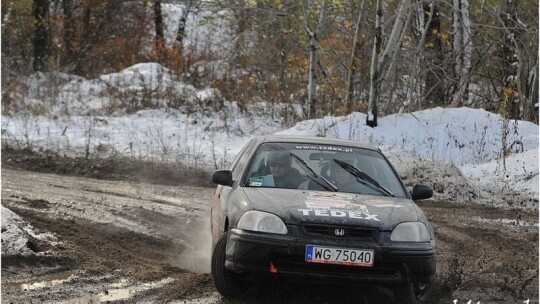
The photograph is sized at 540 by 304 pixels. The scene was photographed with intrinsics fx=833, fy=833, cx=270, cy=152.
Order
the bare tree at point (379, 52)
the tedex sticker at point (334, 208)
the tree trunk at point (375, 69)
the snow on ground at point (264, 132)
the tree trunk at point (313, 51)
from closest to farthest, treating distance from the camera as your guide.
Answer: the tedex sticker at point (334, 208), the snow on ground at point (264, 132), the bare tree at point (379, 52), the tree trunk at point (375, 69), the tree trunk at point (313, 51)

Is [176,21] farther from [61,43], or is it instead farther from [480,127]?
[480,127]

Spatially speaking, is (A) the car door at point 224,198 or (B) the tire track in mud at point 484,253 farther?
(B) the tire track in mud at point 484,253

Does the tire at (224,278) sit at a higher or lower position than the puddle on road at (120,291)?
higher

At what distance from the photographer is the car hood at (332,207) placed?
6.30 meters

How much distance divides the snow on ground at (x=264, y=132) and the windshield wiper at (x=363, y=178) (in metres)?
6.55

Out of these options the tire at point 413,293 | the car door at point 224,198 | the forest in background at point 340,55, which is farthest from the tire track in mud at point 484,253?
the forest in background at point 340,55

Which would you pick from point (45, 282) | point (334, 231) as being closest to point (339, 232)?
point (334, 231)

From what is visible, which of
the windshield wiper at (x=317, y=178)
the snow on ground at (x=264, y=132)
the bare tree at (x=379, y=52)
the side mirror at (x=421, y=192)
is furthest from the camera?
the bare tree at (x=379, y=52)

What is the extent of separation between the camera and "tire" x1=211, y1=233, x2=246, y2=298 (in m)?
6.47

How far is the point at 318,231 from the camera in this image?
623cm

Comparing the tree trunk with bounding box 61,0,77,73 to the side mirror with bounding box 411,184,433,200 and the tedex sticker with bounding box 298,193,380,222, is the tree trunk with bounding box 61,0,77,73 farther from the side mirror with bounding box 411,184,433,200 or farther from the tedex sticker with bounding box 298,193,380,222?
the tedex sticker with bounding box 298,193,380,222

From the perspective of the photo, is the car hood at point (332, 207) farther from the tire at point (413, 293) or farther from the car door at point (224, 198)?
the tire at point (413, 293)

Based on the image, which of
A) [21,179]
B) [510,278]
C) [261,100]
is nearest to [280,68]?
[261,100]

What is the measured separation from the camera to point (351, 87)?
19875mm
